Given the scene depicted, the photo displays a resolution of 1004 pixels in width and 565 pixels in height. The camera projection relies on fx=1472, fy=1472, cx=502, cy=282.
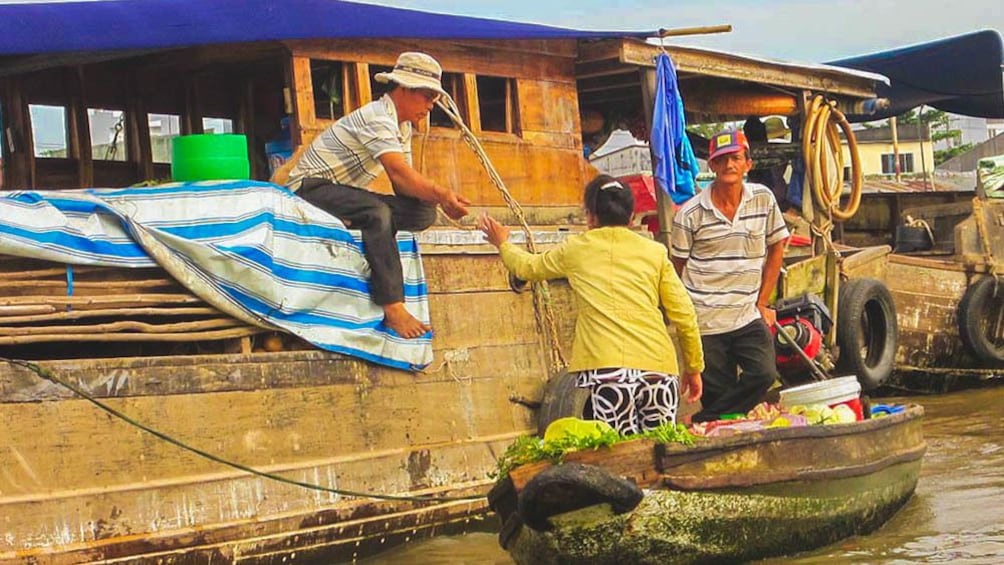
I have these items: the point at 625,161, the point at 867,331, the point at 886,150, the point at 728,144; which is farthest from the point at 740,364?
the point at 886,150

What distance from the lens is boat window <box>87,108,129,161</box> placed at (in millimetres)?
8867

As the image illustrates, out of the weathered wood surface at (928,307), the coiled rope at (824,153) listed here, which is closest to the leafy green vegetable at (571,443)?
the coiled rope at (824,153)

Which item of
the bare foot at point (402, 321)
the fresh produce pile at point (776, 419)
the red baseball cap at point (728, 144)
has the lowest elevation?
the fresh produce pile at point (776, 419)

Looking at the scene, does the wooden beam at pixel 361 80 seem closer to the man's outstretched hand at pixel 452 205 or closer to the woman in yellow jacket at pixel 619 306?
the man's outstretched hand at pixel 452 205

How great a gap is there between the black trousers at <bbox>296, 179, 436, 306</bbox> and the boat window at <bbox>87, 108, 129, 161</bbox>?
7.63ft

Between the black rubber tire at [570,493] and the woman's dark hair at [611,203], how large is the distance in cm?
100

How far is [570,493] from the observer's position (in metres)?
5.29

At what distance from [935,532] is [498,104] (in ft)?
12.1

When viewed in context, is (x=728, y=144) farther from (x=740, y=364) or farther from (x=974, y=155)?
(x=974, y=155)

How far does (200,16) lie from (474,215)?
2068mm

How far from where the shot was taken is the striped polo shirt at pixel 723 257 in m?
7.27

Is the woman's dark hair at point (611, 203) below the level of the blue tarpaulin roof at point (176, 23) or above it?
below

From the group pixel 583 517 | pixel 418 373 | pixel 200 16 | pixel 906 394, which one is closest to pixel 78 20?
pixel 200 16

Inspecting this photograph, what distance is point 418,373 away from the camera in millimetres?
7305
